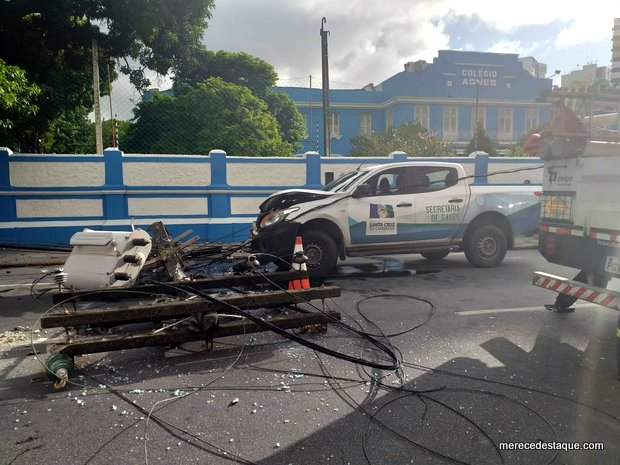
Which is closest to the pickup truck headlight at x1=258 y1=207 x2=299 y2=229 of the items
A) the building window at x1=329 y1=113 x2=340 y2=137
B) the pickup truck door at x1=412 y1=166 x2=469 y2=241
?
the pickup truck door at x1=412 y1=166 x2=469 y2=241

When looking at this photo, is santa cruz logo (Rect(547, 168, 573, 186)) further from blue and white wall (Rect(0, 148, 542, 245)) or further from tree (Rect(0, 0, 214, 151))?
tree (Rect(0, 0, 214, 151))

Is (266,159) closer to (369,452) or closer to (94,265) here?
(94,265)

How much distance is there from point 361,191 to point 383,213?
0.55 meters

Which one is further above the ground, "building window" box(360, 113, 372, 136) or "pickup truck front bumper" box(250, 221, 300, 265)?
"building window" box(360, 113, 372, 136)

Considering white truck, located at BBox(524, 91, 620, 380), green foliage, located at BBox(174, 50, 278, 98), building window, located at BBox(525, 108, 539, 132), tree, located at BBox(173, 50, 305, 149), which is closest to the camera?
white truck, located at BBox(524, 91, 620, 380)

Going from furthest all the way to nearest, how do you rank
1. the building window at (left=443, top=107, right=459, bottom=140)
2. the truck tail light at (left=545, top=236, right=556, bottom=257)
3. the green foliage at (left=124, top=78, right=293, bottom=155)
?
the building window at (left=443, top=107, right=459, bottom=140), the green foliage at (left=124, top=78, right=293, bottom=155), the truck tail light at (left=545, top=236, right=556, bottom=257)

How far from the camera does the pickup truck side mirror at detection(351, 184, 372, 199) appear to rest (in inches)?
317

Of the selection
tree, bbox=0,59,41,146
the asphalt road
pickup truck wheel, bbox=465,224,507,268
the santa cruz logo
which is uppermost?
tree, bbox=0,59,41,146

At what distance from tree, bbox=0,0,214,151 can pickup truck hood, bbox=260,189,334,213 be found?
10207 millimetres

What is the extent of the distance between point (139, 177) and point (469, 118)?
111 ft

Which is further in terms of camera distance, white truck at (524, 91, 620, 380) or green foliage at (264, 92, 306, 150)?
green foliage at (264, 92, 306, 150)

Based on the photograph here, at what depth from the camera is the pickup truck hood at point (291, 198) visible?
798 cm

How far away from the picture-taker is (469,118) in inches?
1560

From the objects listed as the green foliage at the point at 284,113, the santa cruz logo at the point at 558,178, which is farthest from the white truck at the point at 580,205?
the green foliage at the point at 284,113
